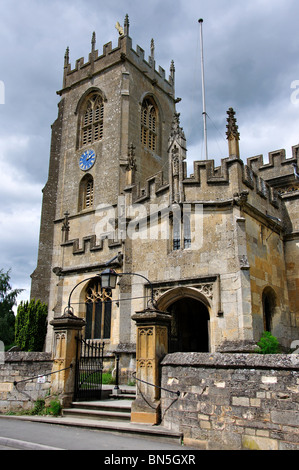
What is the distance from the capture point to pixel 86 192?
Answer: 96.5 feet

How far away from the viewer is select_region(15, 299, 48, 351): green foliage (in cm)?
2353

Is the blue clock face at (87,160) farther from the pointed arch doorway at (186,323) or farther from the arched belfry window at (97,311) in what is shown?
the pointed arch doorway at (186,323)

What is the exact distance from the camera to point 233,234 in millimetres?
13141

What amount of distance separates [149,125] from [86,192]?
6.97 m

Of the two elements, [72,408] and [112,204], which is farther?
[112,204]

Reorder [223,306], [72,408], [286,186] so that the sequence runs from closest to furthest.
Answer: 1. [72,408]
2. [223,306]
3. [286,186]

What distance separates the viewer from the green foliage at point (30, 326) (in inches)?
926

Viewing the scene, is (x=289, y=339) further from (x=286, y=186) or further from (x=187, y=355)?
(x=187, y=355)

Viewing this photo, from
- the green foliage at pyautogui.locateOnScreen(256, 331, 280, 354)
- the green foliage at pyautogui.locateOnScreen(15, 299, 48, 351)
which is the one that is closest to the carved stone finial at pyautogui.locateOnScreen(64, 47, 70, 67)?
the green foliage at pyautogui.locateOnScreen(15, 299, 48, 351)

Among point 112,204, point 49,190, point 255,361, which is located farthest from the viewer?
point 49,190

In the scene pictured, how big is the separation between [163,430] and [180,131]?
10.6 metres

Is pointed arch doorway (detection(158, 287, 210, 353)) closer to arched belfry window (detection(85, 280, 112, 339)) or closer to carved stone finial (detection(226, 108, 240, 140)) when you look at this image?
arched belfry window (detection(85, 280, 112, 339))

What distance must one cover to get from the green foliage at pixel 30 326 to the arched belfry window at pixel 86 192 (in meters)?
7.66

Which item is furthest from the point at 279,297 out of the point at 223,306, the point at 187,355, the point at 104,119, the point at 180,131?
the point at 104,119
